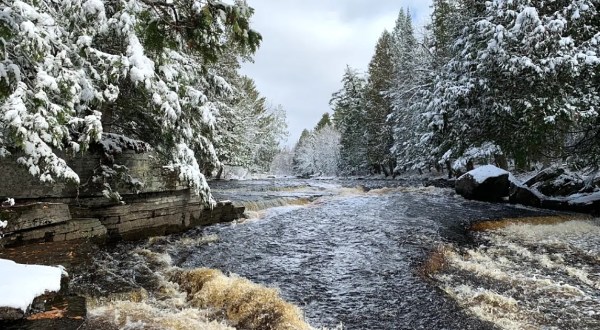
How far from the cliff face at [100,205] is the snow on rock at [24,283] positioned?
2.66m

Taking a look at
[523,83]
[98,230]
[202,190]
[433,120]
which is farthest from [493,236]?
[433,120]

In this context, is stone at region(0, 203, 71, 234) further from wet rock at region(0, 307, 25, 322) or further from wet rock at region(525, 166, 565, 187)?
wet rock at region(525, 166, 565, 187)

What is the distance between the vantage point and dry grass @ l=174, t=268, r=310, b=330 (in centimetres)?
523

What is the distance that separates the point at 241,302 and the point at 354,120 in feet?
135

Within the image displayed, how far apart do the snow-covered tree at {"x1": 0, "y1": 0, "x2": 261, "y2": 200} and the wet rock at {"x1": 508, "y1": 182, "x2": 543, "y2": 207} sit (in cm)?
1267

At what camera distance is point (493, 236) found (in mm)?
10445

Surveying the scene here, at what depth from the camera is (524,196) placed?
16125 millimetres

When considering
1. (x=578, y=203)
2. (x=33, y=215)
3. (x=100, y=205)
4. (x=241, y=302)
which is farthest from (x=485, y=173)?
(x=33, y=215)

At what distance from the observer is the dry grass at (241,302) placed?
523 centimetres

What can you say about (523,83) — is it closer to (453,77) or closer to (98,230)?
(453,77)

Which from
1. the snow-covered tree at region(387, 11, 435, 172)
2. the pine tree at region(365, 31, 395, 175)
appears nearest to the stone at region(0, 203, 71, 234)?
the snow-covered tree at region(387, 11, 435, 172)

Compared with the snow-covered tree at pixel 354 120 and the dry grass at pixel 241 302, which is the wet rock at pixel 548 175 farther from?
the snow-covered tree at pixel 354 120

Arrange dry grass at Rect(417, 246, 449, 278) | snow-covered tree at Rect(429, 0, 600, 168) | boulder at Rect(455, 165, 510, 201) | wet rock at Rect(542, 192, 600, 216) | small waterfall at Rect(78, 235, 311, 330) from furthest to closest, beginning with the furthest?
1. boulder at Rect(455, 165, 510, 201)
2. wet rock at Rect(542, 192, 600, 216)
3. snow-covered tree at Rect(429, 0, 600, 168)
4. dry grass at Rect(417, 246, 449, 278)
5. small waterfall at Rect(78, 235, 311, 330)

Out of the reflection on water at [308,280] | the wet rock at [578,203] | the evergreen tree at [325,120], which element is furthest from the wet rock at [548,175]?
the evergreen tree at [325,120]
